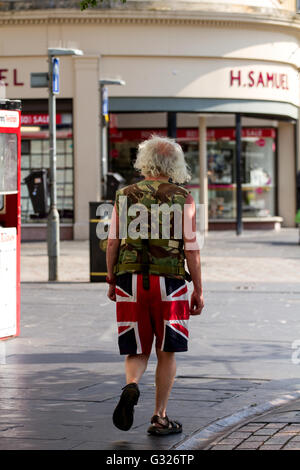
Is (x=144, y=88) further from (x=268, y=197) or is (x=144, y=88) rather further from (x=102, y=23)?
(x=268, y=197)

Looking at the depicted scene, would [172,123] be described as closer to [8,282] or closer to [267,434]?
[8,282]

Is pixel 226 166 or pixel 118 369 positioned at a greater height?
pixel 226 166

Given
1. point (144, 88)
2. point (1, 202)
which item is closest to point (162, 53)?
point (144, 88)

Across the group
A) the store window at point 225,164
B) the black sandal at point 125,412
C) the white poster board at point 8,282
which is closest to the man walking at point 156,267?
the black sandal at point 125,412

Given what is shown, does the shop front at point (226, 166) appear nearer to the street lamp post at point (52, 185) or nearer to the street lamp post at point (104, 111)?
the street lamp post at point (104, 111)

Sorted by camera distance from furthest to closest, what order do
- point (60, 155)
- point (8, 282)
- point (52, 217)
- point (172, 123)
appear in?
1. point (172, 123)
2. point (60, 155)
3. point (52, 217)
4. point (8, 282)

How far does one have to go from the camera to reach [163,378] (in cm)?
666

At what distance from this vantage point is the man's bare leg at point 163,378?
6648mm

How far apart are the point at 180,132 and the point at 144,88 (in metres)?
3.12

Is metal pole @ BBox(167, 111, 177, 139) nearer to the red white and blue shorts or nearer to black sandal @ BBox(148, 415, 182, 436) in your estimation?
the red white and blue shorts

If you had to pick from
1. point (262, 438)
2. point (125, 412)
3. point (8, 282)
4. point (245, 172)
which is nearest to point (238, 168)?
point (245, 172)

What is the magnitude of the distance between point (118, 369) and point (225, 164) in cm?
2280

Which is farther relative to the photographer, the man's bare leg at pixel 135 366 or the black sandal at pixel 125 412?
the man's bare leg at pixel 135 366

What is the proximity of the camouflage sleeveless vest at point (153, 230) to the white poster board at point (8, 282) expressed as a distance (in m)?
2.78
